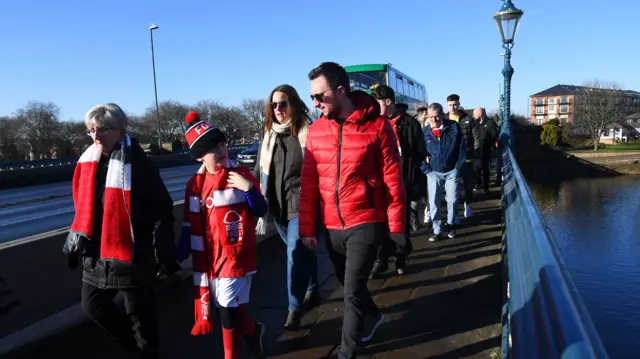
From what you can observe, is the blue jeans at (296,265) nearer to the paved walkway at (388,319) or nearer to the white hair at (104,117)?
the paved walkway at (388,319)

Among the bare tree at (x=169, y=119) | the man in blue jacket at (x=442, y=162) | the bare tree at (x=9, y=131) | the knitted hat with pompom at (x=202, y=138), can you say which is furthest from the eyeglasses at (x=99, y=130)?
the bare tree at (x=169, y=119)

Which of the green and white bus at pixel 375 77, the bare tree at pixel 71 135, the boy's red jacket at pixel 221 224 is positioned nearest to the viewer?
the boy's red jacket at pixel 221 224

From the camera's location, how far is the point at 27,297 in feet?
11.5

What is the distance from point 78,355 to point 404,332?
2363 millimetres

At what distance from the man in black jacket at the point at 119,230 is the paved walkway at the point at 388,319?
2.45 feet

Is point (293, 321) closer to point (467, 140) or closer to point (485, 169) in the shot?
point (467, 140)

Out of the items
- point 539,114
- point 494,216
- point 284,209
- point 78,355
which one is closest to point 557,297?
point 284,209

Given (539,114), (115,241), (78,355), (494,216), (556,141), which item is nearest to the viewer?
(115,241)

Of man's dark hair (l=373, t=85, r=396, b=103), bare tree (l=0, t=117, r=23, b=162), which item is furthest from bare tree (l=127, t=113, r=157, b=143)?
man's dark hair (l=373, t=85, r=396, b=103)

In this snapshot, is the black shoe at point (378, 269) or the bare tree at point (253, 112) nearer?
the black shoe at point (378, 269)

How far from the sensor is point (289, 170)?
369 centimetres

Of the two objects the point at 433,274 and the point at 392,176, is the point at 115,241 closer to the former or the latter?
the point at 392,176

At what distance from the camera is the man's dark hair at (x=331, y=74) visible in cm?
294

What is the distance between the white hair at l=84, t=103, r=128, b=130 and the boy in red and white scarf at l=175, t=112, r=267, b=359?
40cm
